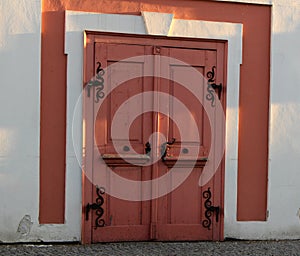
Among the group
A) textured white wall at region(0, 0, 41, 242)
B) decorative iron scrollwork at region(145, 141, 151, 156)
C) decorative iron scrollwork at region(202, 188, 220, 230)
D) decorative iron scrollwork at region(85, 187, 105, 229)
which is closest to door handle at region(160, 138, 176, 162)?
decorative iron scrollwork at region(145, 141, 151, 156)

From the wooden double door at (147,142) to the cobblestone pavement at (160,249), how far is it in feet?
0.46

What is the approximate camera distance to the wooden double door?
6.53 metres

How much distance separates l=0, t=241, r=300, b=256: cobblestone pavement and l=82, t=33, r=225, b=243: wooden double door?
0.46 feet

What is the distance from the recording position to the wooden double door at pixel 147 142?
6.53 m

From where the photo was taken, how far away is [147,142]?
664 centimetres

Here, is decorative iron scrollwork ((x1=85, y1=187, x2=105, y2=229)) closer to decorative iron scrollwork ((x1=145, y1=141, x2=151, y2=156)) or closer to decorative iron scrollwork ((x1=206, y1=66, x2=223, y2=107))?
decorative iron scrollwork ((x1=145, y1=141, x2=151, y2=156))

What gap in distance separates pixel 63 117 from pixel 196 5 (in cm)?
197

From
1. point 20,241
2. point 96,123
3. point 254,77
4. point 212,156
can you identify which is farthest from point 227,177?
point 20,241

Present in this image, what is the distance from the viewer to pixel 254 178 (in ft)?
22.8

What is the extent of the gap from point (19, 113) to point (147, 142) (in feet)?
4.69

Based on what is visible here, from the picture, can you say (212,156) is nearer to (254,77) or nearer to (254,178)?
(254,178)

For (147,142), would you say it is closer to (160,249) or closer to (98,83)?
(98,83)

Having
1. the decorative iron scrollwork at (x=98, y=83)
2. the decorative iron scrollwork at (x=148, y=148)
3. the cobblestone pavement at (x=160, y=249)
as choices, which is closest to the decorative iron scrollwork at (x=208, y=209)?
the cobblestone pavement at (x=160, y=249)

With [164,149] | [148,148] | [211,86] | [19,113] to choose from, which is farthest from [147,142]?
[19,113]
